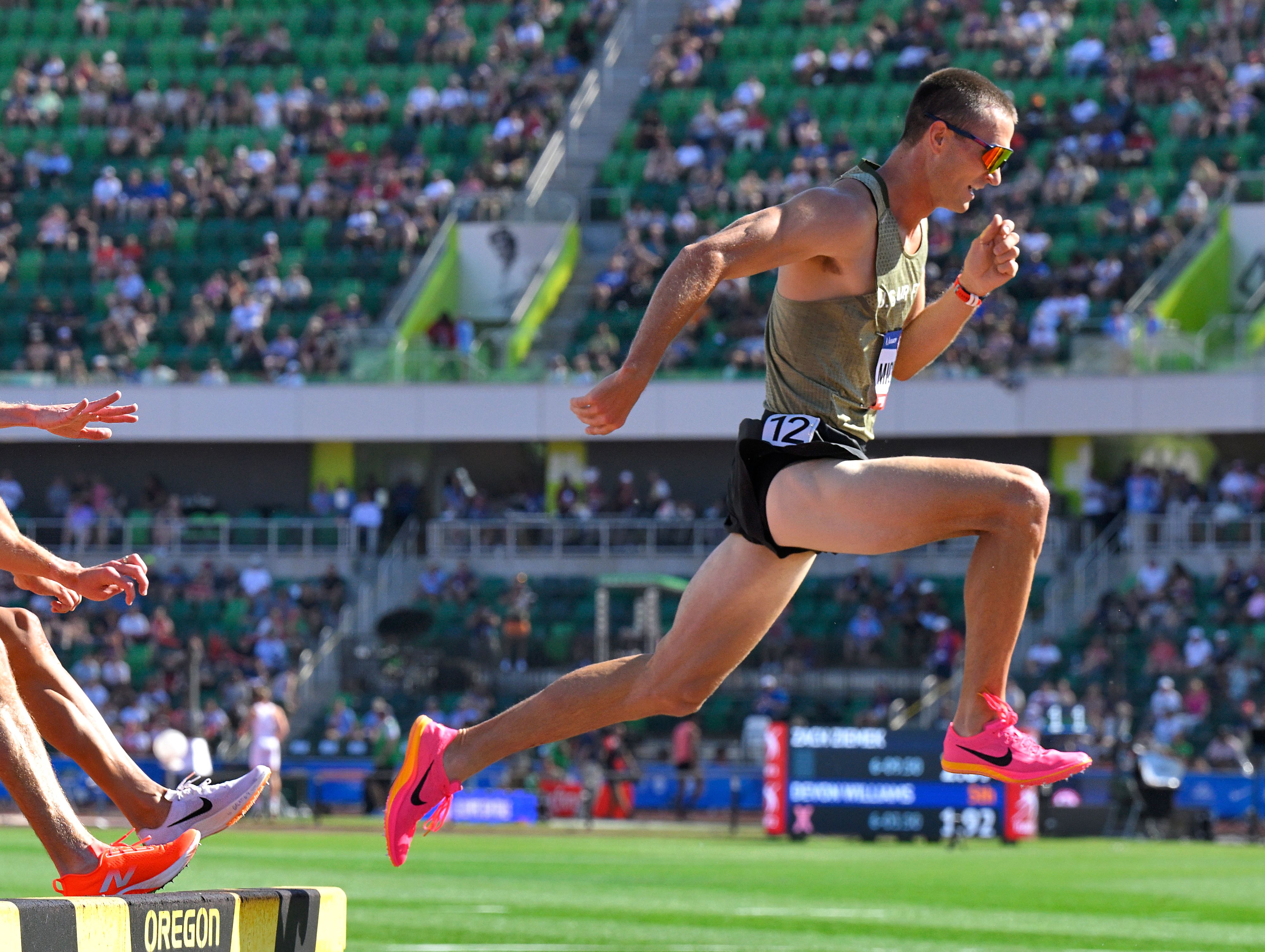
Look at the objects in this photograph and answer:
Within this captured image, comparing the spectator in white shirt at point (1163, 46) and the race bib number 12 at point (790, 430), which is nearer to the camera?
the race bib number 12 at point (790, 430)

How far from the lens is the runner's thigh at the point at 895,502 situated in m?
6.08

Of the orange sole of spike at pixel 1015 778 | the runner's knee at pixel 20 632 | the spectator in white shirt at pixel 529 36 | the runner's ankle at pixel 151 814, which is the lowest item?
the runner's ankle at pixel 151 814

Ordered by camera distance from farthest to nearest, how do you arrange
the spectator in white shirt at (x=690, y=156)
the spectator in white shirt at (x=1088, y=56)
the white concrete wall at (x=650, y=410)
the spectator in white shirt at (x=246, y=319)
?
the spectator in white shirt at (x=690, y=156) → the spectator in white shirt at (x=1088, y=56) → the spectator in white shirt at (x=246, y=319) → the white concrete wall at (x=650, y=410)

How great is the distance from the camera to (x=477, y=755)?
6.88 m

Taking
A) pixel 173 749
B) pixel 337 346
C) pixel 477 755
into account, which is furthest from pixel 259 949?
pixel 337 346

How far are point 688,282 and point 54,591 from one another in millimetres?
2185

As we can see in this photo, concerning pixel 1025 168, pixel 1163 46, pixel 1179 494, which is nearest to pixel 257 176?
pixel 1025 168

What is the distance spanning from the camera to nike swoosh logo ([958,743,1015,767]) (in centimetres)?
634

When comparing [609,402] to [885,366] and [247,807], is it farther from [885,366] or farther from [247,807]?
[247,807]

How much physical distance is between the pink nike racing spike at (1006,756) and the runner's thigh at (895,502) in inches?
25.5

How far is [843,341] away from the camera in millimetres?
6395

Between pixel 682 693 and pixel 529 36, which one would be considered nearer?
pixel 682 693

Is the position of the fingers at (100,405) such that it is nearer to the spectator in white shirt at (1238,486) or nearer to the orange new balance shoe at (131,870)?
the orange new balance shoe at (131,870)

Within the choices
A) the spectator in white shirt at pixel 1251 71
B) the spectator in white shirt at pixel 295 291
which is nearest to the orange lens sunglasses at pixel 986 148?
the spectator in white shirt at pixel 1251 71
